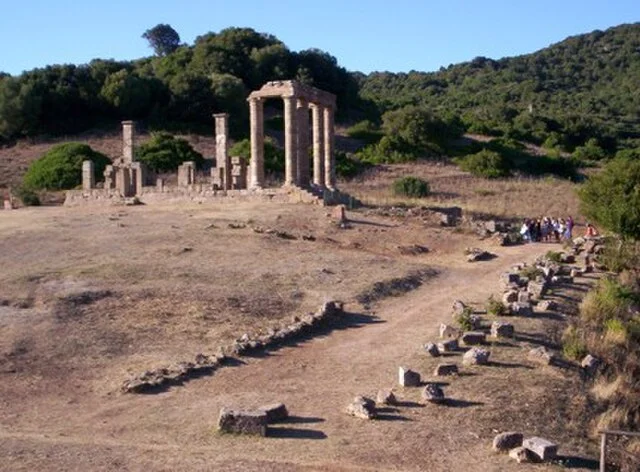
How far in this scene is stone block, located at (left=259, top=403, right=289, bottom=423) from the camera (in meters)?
11.7

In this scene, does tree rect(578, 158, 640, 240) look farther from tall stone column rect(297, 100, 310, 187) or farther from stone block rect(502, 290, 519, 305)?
tall stone column rect(297, 100, 310, 187)

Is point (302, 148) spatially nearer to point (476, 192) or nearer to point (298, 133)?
point (298, 133)

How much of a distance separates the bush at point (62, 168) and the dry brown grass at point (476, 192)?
1235 centimetres

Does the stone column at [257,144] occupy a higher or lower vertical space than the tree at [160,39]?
lower

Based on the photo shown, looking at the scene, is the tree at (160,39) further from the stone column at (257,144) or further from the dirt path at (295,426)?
the dirt path at (295,426)

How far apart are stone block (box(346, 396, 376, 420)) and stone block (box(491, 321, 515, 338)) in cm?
424

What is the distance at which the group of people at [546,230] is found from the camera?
30.0 m

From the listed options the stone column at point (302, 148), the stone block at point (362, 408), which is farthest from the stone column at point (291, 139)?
the stone block at point (362, 408)

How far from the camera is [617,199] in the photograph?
2602cm

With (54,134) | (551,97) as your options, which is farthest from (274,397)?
(551,97)

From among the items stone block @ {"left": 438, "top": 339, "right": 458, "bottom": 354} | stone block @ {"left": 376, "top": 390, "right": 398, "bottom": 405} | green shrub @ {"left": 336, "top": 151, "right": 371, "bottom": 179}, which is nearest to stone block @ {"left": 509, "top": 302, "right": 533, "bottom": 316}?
stone block @ {"left": 438, "top": 339, "right": 458, "bottom": 354}

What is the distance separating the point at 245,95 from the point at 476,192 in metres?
23.9

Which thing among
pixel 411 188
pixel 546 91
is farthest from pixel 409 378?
pixel 546 91

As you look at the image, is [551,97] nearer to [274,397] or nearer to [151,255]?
[151,255]
